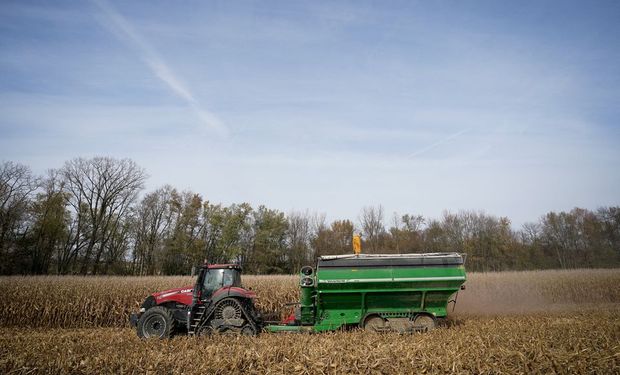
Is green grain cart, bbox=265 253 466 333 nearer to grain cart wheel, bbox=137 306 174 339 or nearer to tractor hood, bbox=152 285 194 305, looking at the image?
tractor hood, bbox=152 285 194 305

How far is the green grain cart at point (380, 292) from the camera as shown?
30.7 feet

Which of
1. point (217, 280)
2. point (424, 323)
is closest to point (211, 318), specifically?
point (217, 280)

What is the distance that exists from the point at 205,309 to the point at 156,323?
154 cm

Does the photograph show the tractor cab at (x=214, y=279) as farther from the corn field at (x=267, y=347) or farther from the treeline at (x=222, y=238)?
the treeline at (x=222, y=238)

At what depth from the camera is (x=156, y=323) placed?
9.51 metres

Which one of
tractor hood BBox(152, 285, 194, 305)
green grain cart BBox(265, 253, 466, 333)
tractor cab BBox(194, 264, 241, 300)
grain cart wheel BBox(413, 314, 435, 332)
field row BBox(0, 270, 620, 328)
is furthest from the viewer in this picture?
field row BBox(0, 270, 620, 328)

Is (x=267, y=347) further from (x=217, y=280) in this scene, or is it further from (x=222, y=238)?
(x=222, y=238)

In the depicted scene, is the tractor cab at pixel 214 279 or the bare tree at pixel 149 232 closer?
the tractor cab at pixel 214 279

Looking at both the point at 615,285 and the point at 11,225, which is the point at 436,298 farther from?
the point at 11,225

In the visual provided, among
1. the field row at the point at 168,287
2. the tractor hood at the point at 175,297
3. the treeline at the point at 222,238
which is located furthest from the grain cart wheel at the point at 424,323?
the treeline at the point at 222,238

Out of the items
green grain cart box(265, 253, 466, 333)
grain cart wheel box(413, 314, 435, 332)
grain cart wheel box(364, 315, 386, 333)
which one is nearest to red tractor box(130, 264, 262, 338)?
green grain cart box(265, 253, 466, 333)

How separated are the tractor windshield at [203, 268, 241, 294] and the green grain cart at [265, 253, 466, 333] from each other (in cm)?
172

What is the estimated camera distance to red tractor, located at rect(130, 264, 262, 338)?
902 cm

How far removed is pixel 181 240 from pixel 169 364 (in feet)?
128
